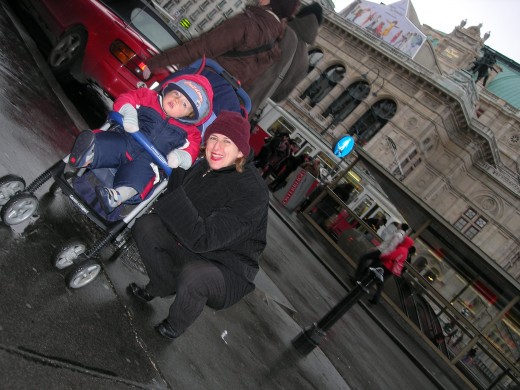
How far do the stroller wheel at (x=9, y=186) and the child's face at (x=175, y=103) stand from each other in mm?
1057

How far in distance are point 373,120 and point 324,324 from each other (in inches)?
1513

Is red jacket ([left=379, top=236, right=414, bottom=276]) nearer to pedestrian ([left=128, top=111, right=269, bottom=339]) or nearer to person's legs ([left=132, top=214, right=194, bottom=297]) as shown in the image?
pedestrian ([left=128, top=111, right=269, bottom=339])

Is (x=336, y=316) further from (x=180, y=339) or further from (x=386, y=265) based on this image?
(x=386, y=265)

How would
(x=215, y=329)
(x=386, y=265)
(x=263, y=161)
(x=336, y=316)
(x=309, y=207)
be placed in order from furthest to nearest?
(x=263, y=161) → (x=309, y=207) → (x=386, y=265) → (x=336, y=316) → (x=215, y=329)

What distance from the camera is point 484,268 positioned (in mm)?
9156

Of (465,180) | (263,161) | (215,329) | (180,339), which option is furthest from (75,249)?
(465,180)

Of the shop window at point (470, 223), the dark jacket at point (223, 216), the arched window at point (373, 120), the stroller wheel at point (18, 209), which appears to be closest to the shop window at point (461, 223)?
the shop window at point (470, 223)

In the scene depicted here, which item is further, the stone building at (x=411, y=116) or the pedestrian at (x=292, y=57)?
the stone building at (x=411, y=116)

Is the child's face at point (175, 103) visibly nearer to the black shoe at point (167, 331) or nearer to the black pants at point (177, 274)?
the black pants at point (177, 274)

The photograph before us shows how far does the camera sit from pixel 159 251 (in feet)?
9.89

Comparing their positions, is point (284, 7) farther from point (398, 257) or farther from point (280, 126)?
point (280, 126)

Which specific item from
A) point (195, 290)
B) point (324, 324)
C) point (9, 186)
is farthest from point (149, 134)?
point (324, 324)

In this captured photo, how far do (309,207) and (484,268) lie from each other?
5645 millimetres

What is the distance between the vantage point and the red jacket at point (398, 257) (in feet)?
34.0
